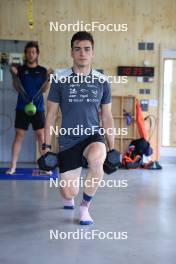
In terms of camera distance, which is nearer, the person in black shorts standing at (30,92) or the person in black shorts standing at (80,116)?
the person in black shorts standing at (80,116)

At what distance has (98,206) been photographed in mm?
4117

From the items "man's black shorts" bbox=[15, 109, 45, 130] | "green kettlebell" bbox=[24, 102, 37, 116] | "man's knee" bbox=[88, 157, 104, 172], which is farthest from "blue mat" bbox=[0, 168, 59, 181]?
"man's knee" bbox=[88, 157, 104, 172]

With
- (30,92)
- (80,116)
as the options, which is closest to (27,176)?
(30,92)

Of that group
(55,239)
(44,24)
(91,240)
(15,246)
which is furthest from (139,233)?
(44,24)

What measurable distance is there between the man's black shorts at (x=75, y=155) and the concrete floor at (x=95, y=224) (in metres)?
0.48

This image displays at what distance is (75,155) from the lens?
3.38 metres

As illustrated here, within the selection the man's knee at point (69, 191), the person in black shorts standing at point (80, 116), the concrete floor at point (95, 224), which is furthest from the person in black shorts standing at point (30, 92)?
the person in black shorts standing at point (80, 116)

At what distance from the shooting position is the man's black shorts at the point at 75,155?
3367 mm

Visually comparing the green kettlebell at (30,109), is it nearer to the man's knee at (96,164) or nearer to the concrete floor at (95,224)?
the concrete floor at (95,224)

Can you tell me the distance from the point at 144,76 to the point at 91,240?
4.55m

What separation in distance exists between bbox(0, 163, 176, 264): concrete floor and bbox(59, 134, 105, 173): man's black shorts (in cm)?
48

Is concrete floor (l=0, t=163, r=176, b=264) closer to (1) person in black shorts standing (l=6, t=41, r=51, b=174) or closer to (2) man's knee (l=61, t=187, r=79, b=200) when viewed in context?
(2) man's knee (l=61, t=187, r=79, b=200)

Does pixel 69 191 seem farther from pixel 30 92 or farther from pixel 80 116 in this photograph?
pixel 30 92

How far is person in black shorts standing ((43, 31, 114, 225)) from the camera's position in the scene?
11.0ft
